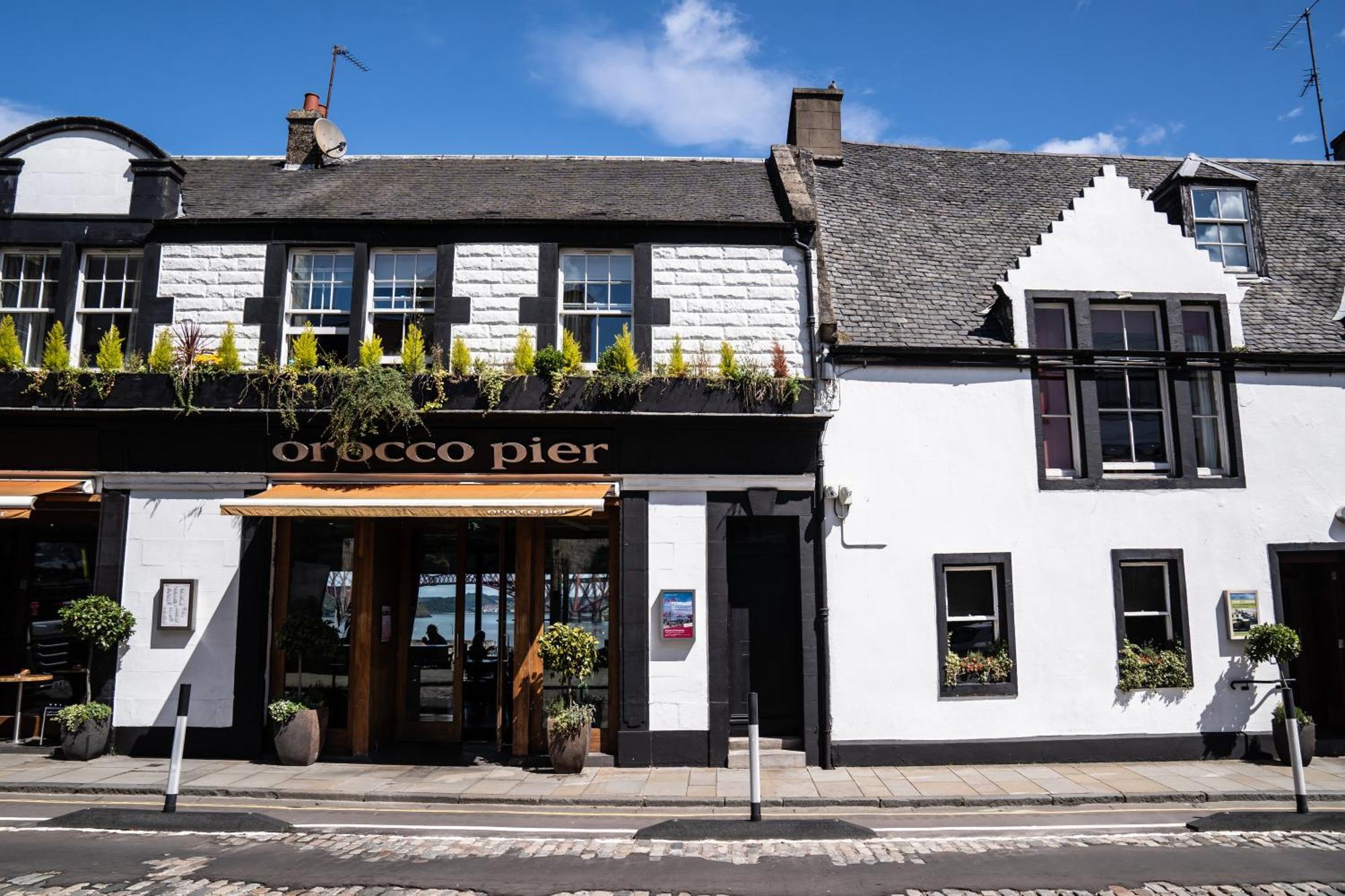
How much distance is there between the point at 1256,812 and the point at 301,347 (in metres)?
13.0

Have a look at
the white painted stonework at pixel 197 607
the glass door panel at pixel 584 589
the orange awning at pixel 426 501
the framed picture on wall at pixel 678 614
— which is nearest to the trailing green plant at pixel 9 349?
the white painted stonework at pixel 197 607

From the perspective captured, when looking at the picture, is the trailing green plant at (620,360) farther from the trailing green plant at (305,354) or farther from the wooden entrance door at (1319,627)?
the wooden entrance door at (1319,627)

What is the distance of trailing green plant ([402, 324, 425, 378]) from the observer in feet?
39.7

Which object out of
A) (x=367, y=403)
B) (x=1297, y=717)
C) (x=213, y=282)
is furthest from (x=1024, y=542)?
(x=213, y=282)

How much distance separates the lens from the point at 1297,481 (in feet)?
41.8

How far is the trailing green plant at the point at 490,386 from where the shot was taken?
11.9 meters

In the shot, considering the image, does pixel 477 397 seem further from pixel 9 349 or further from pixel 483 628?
pixel 9 349

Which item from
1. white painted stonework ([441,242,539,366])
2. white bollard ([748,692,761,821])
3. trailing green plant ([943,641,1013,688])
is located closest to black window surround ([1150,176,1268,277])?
trailing green plant ([943,641,1013,688])

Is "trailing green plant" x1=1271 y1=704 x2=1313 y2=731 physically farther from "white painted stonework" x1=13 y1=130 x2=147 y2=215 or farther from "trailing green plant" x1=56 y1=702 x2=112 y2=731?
"white painted stonework" x1=13 y1=130 x2=147 y2=215

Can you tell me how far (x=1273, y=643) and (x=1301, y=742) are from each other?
1347mm

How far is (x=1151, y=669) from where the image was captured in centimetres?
1205

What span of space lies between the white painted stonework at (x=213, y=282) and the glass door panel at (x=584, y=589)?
542cm

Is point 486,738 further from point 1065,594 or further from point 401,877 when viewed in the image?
point 1065,594

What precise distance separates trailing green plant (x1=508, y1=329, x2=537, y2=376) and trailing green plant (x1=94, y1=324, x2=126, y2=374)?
5564 millimetres
